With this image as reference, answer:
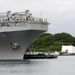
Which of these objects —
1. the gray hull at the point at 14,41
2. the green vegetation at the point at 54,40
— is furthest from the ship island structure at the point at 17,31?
the green vegetation at the point at 54,40

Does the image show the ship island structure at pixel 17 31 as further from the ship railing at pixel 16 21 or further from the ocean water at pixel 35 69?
the ocean water at pixel 35 69

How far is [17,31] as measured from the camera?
260 feet

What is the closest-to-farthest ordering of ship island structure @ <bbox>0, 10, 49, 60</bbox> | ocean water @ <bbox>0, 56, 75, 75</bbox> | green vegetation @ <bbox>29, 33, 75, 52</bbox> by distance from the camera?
1. ocean water @ <bbox>0, 56, 75, 75</bbox>
2. ship island structure @ <bbox>0, 10, 49, 60</bbox>
3. green vegetation @ <bbox>29, 33, 75, 52</bbox>

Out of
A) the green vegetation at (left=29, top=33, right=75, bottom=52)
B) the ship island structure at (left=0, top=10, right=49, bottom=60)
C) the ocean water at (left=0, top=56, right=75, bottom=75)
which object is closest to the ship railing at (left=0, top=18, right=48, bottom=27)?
the ship island structure at (left=0, top=10, right=49, bottom=60)

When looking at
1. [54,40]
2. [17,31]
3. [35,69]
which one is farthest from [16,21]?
[54,40]

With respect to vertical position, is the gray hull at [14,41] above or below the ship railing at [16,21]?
below

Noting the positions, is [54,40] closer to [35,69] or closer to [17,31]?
[17,31]

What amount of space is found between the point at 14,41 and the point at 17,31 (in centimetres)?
264

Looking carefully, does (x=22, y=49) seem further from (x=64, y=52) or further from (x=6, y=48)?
(x=64, y=52)

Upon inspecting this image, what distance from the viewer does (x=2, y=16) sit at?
84312 millimetres

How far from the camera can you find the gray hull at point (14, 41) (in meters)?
80.6

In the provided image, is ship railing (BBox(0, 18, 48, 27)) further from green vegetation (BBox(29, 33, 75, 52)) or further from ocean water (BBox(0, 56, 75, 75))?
green vegetation (BBox(29, 33, 75, 52))

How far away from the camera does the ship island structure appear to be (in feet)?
259

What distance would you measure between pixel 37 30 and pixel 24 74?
1015 inches
